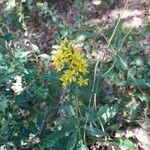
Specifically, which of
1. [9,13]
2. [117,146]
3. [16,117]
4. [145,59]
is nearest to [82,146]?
[117,146]

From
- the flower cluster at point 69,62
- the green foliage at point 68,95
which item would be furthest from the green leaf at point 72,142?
the flower cluster at point 69,62

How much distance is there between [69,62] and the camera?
6.76ft

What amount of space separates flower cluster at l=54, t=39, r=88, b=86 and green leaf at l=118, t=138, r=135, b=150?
2.98 feet

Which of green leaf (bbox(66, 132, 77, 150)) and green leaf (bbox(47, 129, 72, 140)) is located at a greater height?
green leaf (bbox(47, 129, 72, 140))

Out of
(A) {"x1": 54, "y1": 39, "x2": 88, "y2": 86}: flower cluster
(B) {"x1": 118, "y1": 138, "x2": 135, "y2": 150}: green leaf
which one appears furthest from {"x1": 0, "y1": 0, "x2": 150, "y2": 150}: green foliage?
(A) {"x1": 54, "y1": 39, "x2": 88, "y2": 86}: flower cluster

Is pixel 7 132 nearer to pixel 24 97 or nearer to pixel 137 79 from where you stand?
pixel 24 97

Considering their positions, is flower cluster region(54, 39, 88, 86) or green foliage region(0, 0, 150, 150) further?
green foliage region(0, 0, 150, 150)

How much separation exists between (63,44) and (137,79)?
1.39 meters

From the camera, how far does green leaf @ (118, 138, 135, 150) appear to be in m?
2.88

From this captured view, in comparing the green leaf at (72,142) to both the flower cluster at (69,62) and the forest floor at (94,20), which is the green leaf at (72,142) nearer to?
the flower cluster at (69,62)

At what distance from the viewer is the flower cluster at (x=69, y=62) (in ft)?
6.62

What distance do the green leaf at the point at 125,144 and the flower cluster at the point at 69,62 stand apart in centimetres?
91

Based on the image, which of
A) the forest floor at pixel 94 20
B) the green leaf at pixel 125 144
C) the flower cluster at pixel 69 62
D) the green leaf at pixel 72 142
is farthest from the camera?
the forest floor at pixel 94 20

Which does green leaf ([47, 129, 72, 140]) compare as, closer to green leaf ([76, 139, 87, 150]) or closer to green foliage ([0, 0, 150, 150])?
green foliage ([0, 0, 150, 150])
